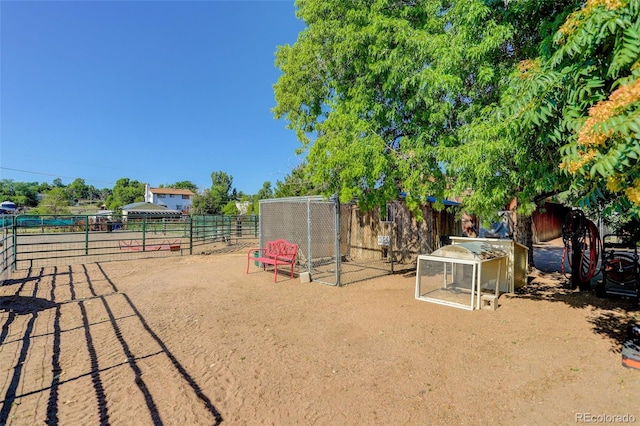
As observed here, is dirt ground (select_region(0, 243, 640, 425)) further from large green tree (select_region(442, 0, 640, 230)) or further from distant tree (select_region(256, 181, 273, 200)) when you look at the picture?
distant tree (select_region(256, 181, 273, 200))

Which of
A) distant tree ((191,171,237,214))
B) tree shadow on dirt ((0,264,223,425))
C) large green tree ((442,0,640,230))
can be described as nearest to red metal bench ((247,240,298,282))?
tree shadow on dirt ((0,264,223,425))

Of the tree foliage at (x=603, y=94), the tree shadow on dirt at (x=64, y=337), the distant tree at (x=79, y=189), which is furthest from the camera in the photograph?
the distant tree at (x=79, y=189)

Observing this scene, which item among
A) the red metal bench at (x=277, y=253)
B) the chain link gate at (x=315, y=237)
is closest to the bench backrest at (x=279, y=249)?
the red metal bench at (x=277, y=253)

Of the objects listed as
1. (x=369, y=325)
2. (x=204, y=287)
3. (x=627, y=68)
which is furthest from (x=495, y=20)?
(x=204, y=287)

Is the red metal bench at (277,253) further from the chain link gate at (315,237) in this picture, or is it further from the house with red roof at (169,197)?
the house with red roof at (169,197)

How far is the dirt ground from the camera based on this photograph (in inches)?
115

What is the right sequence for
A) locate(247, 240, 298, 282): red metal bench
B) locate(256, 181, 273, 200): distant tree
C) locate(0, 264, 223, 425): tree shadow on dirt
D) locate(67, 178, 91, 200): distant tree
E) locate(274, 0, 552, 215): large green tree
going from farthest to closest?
locate(67, 178, 91, 200): distant tree
locate(256, 181, 273, 200): distant tree
locate(247, 240, 298, 282): red metal bench
locate(274, 0, 552, 215): large green tree
locate(0, 264, 223, 425): tree shadow on dirt

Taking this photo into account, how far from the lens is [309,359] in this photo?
3.96 metres

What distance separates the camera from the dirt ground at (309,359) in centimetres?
292

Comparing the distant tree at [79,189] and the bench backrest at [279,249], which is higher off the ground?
the distant tree at [79,189]

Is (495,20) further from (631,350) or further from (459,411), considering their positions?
(459,411)

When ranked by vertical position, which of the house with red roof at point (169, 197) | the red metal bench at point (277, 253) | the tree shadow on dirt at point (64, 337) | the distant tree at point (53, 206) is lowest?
the tree shadow on dirt at point (64, 337)

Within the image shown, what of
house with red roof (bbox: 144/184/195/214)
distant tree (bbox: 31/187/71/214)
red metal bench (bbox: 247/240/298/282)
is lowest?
red metal bench (bbox: 247/240/298/282)

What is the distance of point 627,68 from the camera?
2.51 m
